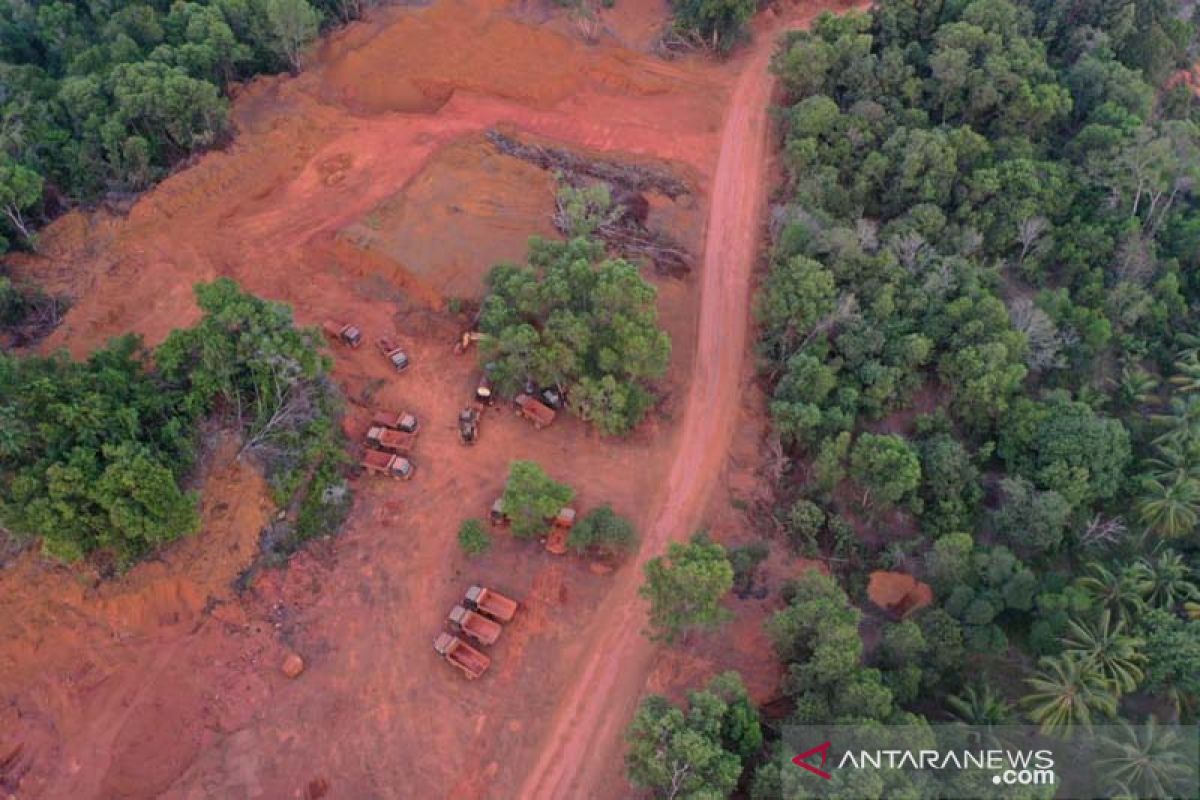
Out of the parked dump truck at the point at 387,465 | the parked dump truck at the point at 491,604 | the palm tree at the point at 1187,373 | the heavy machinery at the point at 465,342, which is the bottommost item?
the parked dump truck at the point at 491,604

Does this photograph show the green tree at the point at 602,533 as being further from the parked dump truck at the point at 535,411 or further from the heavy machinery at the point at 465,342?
the heavy machinery at the point at 465,342

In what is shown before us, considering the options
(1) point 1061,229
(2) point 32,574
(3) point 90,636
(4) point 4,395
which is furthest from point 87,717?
(1) point 1061,229

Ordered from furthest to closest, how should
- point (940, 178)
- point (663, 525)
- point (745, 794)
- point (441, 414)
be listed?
point (940, 178)
point (441, 414)
point (663, 525)
point (745, 794)

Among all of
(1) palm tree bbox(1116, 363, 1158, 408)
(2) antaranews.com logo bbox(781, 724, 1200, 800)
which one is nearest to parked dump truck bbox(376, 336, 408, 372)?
(2) antaranews.com logo bbox(781, 724, 1200, 800)

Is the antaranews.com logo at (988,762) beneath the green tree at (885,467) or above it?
beneath

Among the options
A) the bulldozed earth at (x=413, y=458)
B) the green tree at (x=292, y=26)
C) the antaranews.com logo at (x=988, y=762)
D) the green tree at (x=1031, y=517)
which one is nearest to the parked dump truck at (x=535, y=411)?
the bulldozed earth at (x=413, y=458)

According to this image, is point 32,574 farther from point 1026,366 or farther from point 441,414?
point 1026,366
